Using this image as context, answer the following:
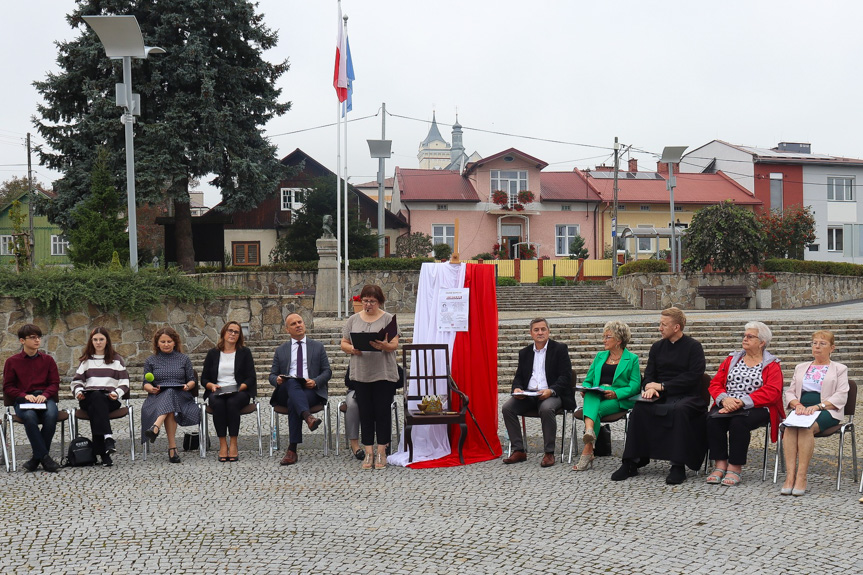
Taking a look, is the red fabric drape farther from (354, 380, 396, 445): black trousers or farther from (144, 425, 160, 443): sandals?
(144, 425, 160, 443): sandals

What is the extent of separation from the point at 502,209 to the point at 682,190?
32.6 ft

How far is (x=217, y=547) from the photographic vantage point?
526 centimetres

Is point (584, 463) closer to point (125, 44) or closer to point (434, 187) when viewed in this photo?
point (125, 44)

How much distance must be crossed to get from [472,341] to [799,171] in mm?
42093

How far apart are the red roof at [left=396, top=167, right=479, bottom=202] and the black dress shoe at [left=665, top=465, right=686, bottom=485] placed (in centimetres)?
3596

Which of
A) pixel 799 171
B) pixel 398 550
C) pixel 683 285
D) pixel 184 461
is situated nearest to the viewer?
pixel 398 550

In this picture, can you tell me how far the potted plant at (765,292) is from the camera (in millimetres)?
27484

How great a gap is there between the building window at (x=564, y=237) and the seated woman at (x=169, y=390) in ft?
123

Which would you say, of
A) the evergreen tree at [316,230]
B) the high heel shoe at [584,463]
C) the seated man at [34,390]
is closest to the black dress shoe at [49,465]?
the seated man at [34,390]

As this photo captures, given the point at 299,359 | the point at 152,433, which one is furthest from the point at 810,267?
the point at 152,433

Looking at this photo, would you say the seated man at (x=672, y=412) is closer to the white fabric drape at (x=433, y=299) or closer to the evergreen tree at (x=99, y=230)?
the white fabric drape at (x=433, y=299)

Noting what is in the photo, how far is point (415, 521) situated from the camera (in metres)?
5.86

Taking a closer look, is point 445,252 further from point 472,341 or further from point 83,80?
point 472,341

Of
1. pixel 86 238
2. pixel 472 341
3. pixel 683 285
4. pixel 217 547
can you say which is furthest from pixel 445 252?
pixel 217 547
